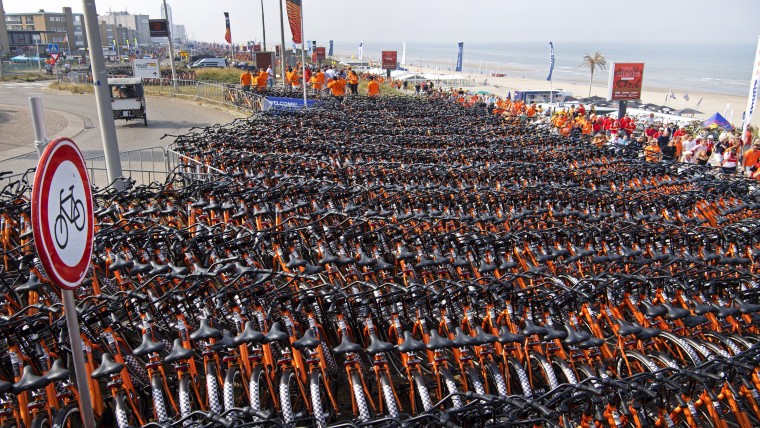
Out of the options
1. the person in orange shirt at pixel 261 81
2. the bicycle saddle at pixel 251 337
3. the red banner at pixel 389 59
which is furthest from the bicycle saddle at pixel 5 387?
the red banner at pixel 389 59

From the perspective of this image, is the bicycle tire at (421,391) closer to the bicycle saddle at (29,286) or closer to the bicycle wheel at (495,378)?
the bicycle wheel at (495,378)

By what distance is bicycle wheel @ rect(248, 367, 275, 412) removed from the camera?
12.2 ft

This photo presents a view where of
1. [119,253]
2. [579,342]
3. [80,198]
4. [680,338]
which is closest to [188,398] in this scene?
[80,198]

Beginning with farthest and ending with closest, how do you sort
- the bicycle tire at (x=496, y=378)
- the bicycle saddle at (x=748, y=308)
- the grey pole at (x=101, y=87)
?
the grey pole at (x=101, y=87), the bicycle saddle at (x=748, y=308), the bicycle tire at (x=496, y=378)

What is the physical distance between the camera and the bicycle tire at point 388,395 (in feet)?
12.1

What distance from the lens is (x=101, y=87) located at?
29.6 feet

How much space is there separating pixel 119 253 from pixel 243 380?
2189mm

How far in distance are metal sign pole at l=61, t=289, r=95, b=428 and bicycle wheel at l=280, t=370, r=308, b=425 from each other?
1270 millimetres

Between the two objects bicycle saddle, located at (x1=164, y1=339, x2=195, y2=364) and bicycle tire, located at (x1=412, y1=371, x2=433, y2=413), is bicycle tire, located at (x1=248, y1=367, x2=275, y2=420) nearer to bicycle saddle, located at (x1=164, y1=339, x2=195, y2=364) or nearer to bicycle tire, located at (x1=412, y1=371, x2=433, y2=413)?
bicycle saddle, located at (x1=164, y1=339, x2=195, y2=364)

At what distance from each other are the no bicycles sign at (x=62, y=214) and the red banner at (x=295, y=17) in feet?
56.5

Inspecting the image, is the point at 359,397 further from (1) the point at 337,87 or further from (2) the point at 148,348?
(1) the point at 337,87

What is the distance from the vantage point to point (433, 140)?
42.8 feet

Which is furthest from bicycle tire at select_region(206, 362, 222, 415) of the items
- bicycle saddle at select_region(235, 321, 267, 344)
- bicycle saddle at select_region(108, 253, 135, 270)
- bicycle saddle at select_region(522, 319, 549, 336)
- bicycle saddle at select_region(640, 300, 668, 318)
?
bicycle saddle at select_region(640, 300, 668, 318)

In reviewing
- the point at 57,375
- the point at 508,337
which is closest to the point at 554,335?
the point at 508,337
